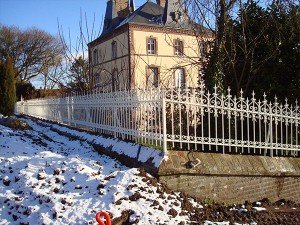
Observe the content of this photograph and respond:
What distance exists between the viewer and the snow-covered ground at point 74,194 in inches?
182

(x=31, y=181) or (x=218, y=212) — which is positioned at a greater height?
(x=31, y=181)

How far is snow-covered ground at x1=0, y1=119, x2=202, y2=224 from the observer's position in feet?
15.2

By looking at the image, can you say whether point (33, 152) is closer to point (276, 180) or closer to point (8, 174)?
point (8, 174)

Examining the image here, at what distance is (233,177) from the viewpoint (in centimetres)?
617

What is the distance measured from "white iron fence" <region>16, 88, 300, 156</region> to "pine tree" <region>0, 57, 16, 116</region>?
1253cm

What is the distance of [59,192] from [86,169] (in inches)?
29.4

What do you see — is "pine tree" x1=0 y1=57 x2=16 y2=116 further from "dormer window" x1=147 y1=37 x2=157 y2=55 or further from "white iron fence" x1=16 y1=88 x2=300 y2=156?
"dormer window" x1=147 y1=37 x2=157 y2=55

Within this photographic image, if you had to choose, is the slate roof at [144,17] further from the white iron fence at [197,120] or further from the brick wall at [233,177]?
the brick wall at [233,177]

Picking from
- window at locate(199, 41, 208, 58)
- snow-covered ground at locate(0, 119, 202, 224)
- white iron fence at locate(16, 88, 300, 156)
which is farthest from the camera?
window at locate(199, 41, 208, 58)

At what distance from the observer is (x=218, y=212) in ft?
17.8

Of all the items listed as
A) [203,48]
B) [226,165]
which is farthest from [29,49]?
[226,165]

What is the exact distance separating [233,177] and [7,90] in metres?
18.8

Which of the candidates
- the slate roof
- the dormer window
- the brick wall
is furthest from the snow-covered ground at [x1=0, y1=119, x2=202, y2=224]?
the dormer window

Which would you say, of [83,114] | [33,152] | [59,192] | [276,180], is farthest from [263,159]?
[83,114]
